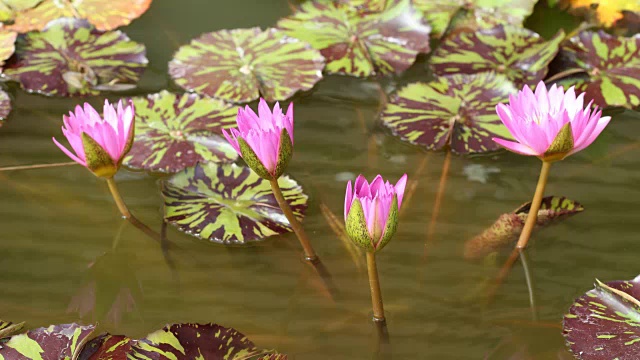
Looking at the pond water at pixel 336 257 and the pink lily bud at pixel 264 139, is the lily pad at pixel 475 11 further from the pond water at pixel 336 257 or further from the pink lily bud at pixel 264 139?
the pink lily bud at pixel 264 139

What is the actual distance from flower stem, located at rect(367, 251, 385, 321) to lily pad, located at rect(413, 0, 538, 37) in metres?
1.13

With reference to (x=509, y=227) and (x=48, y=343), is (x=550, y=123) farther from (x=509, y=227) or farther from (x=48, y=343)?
(x=48, y=343)

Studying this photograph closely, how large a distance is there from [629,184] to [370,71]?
0.77 meters

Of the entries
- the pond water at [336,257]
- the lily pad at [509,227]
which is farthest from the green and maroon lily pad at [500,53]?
the lily pad at [509,227]

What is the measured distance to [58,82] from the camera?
1.97 meters

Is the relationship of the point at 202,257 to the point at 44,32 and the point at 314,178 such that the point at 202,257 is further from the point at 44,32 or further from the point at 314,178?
the point at 44,32

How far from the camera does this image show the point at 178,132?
1.75 meters

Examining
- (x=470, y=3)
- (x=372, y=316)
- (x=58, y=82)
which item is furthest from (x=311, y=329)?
(x=470, y=3)

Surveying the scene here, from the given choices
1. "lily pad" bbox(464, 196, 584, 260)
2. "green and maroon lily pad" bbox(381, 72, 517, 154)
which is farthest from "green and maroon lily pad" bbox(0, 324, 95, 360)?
"green and maroon lily pad" bbox(381, 72, 517, 154)

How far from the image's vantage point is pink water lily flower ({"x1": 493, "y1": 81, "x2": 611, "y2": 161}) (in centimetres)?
124

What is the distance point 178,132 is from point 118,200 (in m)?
0.29

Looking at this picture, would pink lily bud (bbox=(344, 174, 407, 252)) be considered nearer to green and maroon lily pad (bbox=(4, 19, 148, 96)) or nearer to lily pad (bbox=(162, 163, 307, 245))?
lily pad (bbox=(162, 163, 307, 245))

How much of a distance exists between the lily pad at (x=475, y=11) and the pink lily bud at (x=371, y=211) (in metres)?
1.20

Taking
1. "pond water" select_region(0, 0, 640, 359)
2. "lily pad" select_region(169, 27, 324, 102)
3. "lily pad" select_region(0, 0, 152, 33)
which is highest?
"lily pad" select_region(0, 0, 152, 33)
